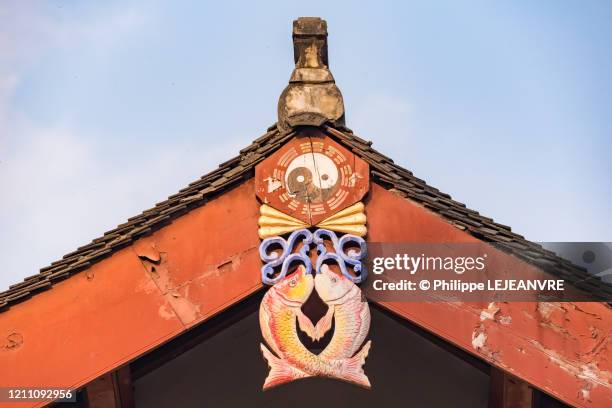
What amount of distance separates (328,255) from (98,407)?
8.34 ft

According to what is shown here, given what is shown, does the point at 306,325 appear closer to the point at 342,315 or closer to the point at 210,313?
the point at 342,315

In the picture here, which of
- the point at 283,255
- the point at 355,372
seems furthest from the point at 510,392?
the point at 283,255

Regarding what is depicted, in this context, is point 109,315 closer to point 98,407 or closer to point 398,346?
point 98,407

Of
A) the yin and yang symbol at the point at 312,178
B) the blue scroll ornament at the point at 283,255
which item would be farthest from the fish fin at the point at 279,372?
the yin and yang symbol at the point at 312,178

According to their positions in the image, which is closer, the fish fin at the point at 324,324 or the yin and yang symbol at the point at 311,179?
the fish fin at the point at 324,324

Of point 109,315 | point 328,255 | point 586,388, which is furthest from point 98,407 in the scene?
point 586,388

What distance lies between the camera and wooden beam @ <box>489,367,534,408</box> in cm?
1259

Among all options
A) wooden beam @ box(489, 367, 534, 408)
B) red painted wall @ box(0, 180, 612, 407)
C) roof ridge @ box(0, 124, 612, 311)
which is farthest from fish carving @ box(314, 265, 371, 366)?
wooden beam @ box(489, 367, 534, 408)

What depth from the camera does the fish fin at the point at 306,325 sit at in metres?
11.5

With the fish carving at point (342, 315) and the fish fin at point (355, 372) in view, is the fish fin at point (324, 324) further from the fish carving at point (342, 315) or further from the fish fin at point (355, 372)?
the fish fin at point (355, 372)

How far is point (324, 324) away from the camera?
11.5 m

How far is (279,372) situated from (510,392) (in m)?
2.41

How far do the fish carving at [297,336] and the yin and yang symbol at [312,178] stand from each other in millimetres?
634

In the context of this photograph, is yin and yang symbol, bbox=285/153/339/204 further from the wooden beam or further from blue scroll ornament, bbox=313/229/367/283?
the wooden beam
